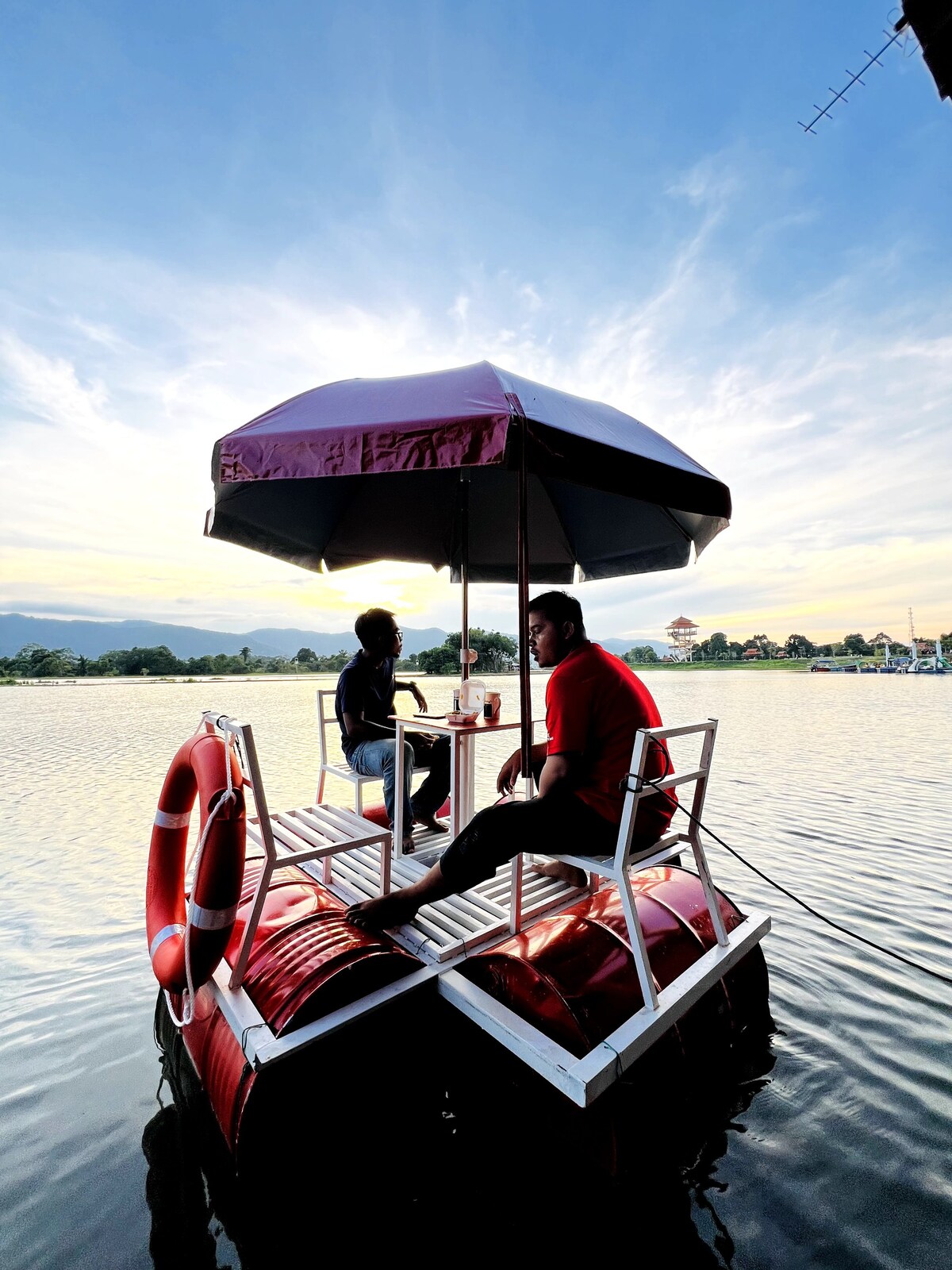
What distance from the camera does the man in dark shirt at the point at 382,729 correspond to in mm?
3805

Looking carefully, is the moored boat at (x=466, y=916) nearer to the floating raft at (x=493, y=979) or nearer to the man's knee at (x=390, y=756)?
the floating raft at (x=493, y=979)

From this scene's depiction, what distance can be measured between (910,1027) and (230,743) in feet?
11.4

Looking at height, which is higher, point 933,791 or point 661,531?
point 661,531

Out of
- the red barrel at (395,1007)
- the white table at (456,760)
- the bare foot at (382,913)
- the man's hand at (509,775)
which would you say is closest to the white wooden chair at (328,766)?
the white table at (456,760)

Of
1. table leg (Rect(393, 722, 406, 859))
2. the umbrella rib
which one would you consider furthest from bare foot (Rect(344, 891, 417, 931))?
the umbrella rib

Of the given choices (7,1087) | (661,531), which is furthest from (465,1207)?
(661,531)

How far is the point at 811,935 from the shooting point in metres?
3.79

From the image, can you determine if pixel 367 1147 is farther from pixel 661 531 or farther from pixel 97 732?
pixel 97 732

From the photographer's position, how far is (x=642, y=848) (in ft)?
7.98

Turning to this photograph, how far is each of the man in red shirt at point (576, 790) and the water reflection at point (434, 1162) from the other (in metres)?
0.61

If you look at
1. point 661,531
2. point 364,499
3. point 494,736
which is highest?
point 364,499

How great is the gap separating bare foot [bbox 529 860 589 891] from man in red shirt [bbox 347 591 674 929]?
0.97 m

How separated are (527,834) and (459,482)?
9.62 feet

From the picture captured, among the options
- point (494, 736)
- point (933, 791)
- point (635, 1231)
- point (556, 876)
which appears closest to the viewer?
point (635, 1231)
